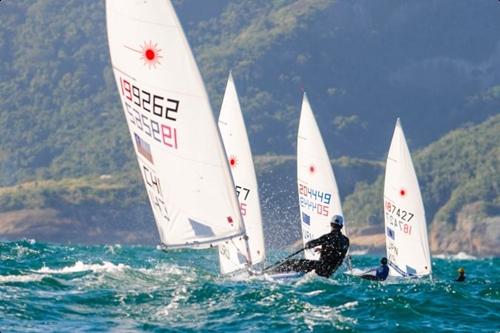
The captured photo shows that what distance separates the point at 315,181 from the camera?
137 ft

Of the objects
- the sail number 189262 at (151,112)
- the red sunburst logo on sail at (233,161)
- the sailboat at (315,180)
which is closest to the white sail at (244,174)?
the red sunburst logo on sail at (233,161)

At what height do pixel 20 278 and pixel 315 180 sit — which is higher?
pixel 315 180

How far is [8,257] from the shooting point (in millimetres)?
40000

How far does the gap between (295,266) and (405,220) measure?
13.8 m

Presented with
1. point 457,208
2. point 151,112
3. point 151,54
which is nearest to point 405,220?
point 151,112

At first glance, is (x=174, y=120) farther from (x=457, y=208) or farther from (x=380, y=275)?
(x=457, y=208)

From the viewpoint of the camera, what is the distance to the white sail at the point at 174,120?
25.5m

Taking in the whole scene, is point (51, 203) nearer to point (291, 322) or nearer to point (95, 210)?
point (95, 210)

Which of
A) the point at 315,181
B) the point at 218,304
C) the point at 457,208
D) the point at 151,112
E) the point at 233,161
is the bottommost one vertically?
the point at 457,208

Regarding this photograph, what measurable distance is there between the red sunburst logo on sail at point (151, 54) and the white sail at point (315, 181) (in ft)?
52.1

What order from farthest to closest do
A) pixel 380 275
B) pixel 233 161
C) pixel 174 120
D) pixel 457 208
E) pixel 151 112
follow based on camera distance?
1. pixel 457 208
2. pixel 380 275
3. pixel 233 161
4. pixel 151 112
5. pixel 174 120

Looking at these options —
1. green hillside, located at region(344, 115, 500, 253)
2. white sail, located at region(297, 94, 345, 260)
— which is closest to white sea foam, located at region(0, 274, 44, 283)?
white sail, located at region(297, 94, 345, 260)

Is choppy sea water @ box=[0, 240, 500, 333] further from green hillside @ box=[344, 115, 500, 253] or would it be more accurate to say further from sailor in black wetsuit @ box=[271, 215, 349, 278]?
green hillside @ box=[344, 115, 500, 253]

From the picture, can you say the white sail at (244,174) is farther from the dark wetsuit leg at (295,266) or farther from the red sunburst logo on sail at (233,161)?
the dark wetsuit leg at (295,266)
